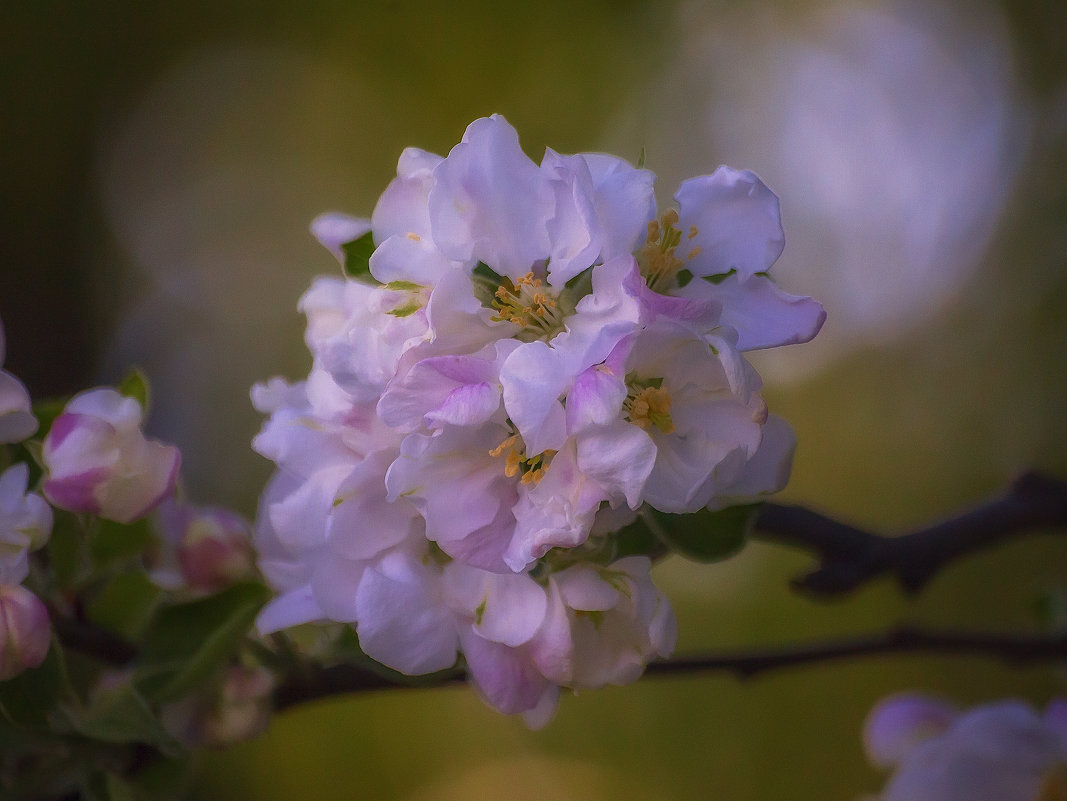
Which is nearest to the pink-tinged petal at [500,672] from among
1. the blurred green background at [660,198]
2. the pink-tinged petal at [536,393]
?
the pink-tinged petal at [536,393]

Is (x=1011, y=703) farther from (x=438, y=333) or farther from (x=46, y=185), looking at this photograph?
(x=46, y=185)

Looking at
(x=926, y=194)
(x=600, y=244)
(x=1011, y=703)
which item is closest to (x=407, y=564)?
(x=600, y=244)

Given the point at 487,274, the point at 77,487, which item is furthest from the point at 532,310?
the point at 77,487

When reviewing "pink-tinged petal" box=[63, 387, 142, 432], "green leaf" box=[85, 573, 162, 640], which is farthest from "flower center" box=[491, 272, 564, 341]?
"green leaf" box=[85, 573, 162, 640]

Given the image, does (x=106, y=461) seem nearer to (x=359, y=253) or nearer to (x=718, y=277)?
(x=359, y=253)

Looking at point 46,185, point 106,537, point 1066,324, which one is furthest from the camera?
point 46,185

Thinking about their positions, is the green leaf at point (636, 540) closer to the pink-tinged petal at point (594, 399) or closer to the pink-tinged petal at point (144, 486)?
the pink-tinged petal at point (594, 399)

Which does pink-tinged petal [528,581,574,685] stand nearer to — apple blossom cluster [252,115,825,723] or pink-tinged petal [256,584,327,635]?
apple blossom cluster [252,115,825,723]
